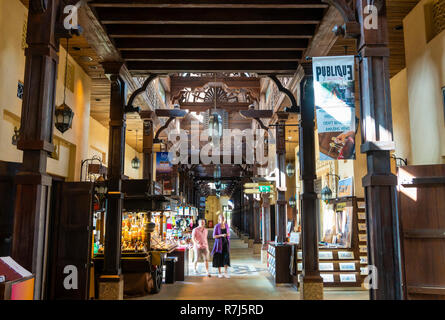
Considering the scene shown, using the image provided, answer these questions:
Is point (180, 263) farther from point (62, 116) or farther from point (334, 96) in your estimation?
point (334, 96)

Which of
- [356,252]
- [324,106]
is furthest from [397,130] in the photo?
[324,106]

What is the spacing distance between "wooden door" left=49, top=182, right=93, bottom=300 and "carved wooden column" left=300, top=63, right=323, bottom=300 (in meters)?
4.48

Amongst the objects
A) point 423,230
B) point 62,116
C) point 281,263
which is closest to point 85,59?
point 62,116

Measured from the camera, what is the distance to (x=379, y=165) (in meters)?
4.62

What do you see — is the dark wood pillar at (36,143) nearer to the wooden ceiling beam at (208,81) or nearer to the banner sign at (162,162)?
the banner sign at (162,162)

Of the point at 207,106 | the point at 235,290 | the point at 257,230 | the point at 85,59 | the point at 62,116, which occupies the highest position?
the point at 207,106

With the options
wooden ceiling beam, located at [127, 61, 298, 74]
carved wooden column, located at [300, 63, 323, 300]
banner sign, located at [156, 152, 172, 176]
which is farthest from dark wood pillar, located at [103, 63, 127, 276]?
banner sign, located at [156, 152, 172, 176]

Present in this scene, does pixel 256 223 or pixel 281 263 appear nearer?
pixel 281 263

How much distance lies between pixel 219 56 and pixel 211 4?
215 cm

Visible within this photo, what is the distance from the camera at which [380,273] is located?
4.44 m

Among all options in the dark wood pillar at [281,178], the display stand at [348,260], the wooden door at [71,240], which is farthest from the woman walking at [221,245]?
the wooden door at [71,240]

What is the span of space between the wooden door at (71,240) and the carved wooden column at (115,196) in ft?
1.41

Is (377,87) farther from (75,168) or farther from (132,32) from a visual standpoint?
(75,168)
